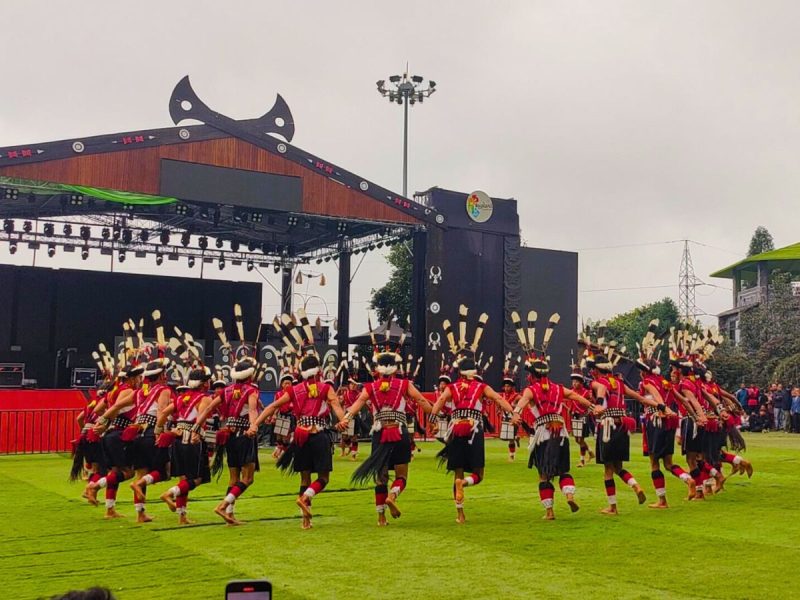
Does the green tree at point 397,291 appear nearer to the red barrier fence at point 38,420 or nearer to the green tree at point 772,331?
the green tree at point 772,331

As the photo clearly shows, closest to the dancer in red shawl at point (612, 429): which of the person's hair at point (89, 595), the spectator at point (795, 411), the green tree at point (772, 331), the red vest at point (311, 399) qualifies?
the red vest at point (311, 399)

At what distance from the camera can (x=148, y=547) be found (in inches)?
351

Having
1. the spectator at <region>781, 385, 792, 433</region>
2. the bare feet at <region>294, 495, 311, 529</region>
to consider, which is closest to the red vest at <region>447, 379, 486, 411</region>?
the bare feet at <region>294, 495, 311, 529</region>

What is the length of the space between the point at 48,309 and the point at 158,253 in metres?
A: 4.47

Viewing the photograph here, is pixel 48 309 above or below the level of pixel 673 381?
above

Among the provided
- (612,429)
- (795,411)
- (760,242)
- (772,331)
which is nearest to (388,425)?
(612,429)

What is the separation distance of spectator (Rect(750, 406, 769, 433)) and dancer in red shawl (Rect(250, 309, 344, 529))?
2549cm

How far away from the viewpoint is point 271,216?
30484 millimetres

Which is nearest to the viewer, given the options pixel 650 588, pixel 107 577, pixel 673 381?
pixel 650 588

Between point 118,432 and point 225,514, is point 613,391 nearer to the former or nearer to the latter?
point 225,514

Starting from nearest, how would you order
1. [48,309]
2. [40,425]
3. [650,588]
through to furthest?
[650,588] < [40,425] < [48,309]

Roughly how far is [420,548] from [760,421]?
87.3 feet

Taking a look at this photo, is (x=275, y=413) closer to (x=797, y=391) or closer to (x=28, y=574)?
(x=28, y=574)

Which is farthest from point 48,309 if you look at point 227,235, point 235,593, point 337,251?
point 235,593
